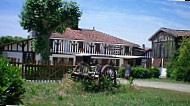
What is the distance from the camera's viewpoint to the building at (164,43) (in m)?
30.8

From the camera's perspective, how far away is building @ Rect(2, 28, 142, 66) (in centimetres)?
2956

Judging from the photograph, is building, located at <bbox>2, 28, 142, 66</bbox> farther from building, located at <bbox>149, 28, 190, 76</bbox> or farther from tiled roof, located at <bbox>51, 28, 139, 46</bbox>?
building, located at <bbox>149, 28, 190, 76</bbox>

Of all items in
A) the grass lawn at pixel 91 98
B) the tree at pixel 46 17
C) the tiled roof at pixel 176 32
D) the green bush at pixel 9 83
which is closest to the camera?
the green bush at pixel 9 83

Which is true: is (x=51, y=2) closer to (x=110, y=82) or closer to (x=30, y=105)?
(x=110, y=82)

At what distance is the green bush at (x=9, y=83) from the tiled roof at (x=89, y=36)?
24657 mm

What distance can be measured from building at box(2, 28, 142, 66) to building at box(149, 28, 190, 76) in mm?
3015

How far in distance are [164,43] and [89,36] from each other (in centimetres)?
1087

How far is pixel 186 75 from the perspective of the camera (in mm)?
19859

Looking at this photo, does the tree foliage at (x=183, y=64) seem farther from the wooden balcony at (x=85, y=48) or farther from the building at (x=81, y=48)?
the wooden balcony at (x=85, y=48)

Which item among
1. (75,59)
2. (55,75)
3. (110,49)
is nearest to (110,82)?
(55,75)

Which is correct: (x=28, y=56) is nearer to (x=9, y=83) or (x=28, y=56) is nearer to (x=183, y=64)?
(x=183, y=64)

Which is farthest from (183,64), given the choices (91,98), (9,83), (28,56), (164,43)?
(28,56)

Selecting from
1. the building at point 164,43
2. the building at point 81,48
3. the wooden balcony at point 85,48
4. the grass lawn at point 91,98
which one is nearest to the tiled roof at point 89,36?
the building at point 81,48

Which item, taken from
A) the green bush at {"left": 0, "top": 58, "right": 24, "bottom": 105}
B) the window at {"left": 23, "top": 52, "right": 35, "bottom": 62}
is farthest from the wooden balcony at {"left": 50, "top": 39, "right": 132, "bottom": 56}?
the green bush at {"left": 0, "top": 58, "right": 24, "bottom": 105}
